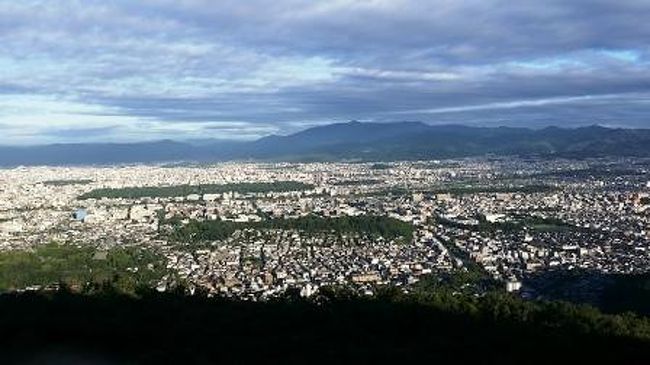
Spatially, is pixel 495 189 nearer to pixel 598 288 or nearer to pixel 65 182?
pixel 598 288

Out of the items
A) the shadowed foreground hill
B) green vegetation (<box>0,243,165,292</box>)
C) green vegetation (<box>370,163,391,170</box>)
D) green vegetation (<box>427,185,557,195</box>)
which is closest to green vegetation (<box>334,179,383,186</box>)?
green vegetation (<box>427,185,557,195</box>)

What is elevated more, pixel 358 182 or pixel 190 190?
pixel 358 182

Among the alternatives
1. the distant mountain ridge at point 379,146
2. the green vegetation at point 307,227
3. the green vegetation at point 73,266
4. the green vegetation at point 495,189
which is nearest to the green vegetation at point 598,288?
the green vegetation at point 307,227

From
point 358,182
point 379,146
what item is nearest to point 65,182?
point 358,182

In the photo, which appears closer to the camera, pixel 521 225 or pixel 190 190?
pixel 521 225

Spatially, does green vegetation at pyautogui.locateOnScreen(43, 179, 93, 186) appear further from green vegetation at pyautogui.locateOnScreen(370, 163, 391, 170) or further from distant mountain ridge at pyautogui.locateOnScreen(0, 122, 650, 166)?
distant mountain ridge at pyautogui.locateOnScreen(0, 122, 650, 166)

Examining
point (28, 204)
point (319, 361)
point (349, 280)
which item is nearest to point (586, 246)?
point (349, 280)

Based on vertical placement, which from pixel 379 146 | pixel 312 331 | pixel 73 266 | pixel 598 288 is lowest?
pixel 598 288

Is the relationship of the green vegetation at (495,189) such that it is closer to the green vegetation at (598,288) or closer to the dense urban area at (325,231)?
the dense urban area at (325,231)
